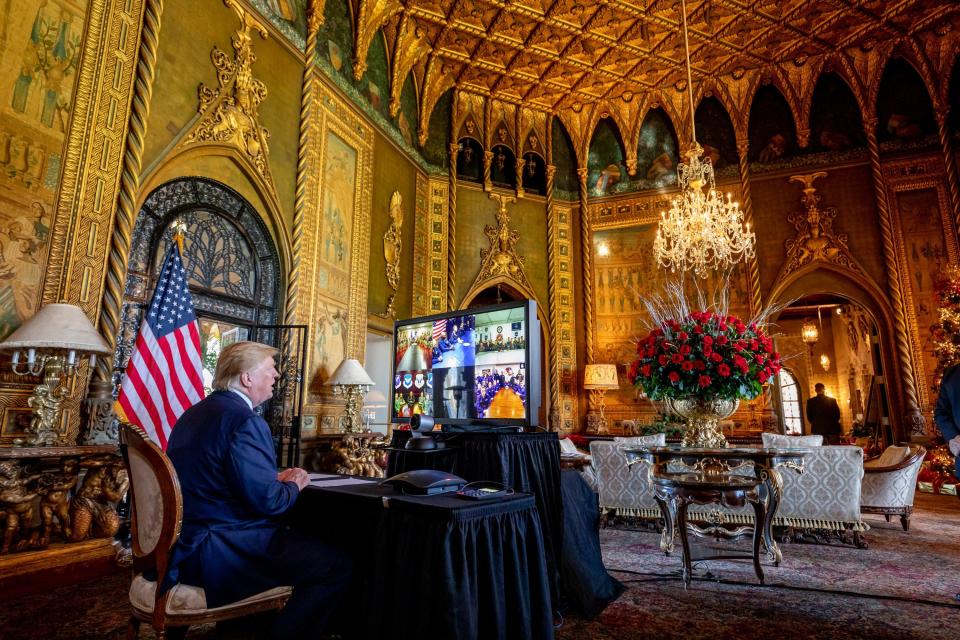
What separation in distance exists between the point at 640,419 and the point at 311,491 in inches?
340

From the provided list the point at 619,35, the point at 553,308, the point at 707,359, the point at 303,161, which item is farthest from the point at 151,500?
the point at 619,35

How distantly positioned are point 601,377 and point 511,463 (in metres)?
7.49

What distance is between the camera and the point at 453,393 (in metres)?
2.62

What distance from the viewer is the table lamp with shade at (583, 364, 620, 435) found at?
9531mm

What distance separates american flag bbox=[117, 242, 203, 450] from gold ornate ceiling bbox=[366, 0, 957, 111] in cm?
509

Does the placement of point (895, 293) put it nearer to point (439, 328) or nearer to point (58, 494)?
point (439, 328)

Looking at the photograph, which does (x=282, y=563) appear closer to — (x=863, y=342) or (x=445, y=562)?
(x=445, y=562)

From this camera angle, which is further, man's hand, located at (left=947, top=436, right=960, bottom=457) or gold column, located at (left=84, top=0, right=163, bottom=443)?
gold column, located at (left=84, top=0, right=163, bottom=443)

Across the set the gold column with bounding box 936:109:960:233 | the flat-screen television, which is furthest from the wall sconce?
Result: the flat-screen television

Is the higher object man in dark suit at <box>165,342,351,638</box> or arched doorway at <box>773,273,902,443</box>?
arched doorway at <box>773,273,902,443</box>

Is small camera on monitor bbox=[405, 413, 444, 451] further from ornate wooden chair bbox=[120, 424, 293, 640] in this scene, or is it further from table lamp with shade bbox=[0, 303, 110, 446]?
table lamp with shade bbox=[0, 303, 110, 446]

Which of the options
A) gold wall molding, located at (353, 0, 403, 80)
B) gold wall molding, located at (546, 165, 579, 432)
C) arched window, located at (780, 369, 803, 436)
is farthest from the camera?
arched window, located at (780, 369, 803, 436)

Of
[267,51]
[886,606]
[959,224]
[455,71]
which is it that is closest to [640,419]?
[959,224]

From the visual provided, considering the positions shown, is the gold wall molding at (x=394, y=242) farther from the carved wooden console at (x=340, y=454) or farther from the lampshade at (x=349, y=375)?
the carved wooden console at (x=340, y=454)
